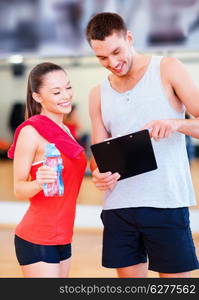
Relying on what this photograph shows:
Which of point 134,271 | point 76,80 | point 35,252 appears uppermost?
point 76,80

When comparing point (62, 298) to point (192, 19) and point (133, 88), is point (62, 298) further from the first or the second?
point (192, 19)

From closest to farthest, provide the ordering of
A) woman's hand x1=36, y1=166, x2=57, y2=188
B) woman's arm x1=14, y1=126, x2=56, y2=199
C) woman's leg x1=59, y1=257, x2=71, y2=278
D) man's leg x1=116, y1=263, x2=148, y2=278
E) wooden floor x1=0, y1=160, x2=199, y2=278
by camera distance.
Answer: woman's hand x1=36, y1=166, x2=57, y2=188 < woman's arm x1=14, y1=126, x2=56, y2=199 < woman's leg x1=59, y1=257, x2=71, y2=278 < man's leg x1=116, y1=263, x2=148, y2=278 < wooden floor x1=0, y1=160, x2=199, y2=278

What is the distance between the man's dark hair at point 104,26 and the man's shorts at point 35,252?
81 centimetres

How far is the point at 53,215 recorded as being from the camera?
1.98 meters

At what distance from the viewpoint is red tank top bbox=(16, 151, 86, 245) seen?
1.97m

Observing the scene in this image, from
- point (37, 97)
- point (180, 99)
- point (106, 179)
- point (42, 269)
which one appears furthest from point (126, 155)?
point (42, 269)

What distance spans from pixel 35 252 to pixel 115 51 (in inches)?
31.7

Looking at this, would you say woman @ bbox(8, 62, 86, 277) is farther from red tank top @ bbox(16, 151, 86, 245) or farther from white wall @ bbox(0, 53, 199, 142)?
white wall @ bbox(0, 53, 199, 142)

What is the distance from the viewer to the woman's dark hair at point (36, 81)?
2049 mm

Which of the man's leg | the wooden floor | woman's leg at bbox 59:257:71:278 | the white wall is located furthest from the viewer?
the white wall

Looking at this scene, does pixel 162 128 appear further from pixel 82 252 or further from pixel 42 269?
pixel 82 252

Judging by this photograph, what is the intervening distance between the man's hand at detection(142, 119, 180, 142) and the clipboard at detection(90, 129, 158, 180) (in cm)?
3

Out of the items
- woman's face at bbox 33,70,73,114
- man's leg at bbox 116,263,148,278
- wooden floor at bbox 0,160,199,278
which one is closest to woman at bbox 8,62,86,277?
woman's face at bbox 33,70,73,114

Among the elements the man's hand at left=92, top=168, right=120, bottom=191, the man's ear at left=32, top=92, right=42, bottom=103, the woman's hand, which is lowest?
the man's hand at left=92, top=168, right=120, bottom=191
